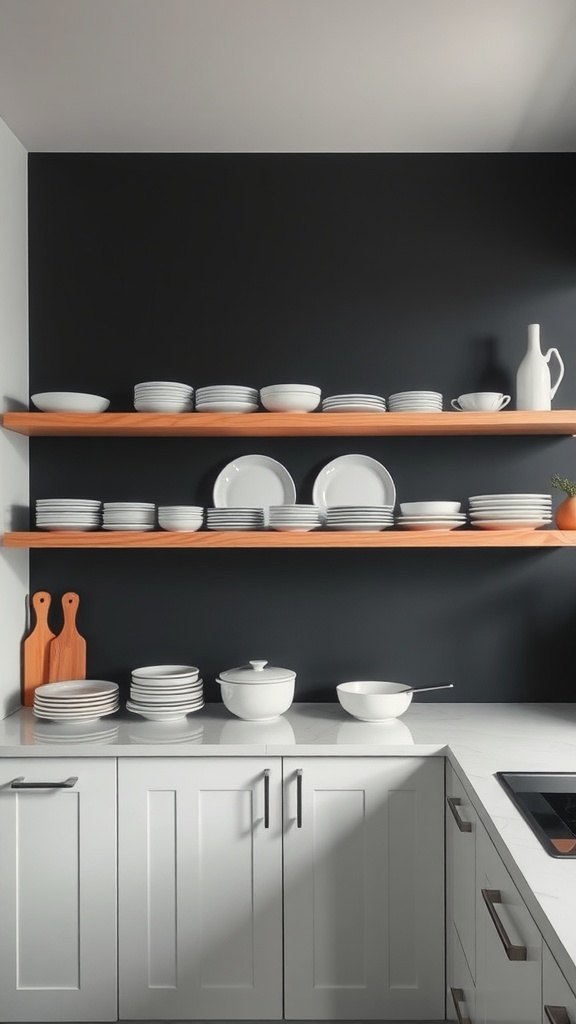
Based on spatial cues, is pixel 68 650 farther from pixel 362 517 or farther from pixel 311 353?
pixel 311 353

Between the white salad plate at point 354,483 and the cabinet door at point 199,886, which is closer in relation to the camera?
the cabinet door at point 199,886

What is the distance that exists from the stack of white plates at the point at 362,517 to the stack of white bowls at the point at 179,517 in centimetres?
43

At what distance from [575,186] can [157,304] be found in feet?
4.83

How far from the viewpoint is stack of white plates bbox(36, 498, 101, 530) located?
8.56 ft

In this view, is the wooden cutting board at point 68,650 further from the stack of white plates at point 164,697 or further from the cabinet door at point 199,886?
→ the cabinet door at point 199,886

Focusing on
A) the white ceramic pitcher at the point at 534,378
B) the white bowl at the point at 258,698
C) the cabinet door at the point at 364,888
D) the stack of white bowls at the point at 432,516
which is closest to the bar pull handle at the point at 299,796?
the cabinet door at the point at 364,888

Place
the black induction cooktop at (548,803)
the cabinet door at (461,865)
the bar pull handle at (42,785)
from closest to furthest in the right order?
the black induction cooktop at (548,803) → the cabinet door at (461,865) → the bar pull handle at (42,785)

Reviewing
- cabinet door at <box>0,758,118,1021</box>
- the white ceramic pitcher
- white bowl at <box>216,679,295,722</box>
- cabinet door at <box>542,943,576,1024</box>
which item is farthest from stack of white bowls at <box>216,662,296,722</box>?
cabinet door at <box>542,943,576,1024</box>

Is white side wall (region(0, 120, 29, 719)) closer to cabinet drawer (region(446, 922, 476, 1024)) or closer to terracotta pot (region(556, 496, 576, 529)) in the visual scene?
cabinet drawer (region(446, 922, 476, 1024))

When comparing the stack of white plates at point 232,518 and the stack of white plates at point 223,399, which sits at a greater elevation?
the stack of white plates at point 223,399

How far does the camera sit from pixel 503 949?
1.58m

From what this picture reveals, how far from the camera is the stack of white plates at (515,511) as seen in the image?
2561mm

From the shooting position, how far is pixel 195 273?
2867 millimetres

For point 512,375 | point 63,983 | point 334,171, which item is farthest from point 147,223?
point 63,983
